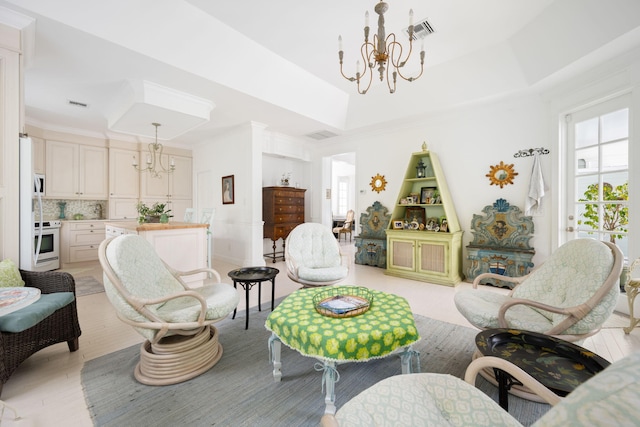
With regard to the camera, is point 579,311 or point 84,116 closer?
point 579,311

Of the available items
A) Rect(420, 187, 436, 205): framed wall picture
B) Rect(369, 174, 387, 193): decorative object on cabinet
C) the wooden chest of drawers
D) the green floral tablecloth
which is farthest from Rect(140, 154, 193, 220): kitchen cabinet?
the green floral tablecloth

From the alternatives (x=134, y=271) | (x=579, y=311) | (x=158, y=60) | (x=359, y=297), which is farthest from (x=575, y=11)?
(x=134, y=271)

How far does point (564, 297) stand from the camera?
194cm

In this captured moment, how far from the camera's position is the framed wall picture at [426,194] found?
4.49m

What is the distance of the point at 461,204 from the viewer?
444 centimetres

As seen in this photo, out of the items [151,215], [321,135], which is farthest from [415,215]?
[151,215]

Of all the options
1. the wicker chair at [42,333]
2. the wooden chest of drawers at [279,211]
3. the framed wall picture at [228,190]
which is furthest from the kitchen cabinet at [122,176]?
the wicker chair at [42,333]

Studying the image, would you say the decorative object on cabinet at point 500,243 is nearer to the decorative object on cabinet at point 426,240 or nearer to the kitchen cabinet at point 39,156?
the decorative object on cabinet at point 426,240

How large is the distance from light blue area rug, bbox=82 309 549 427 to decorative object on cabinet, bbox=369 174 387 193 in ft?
11.2

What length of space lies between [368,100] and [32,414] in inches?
204

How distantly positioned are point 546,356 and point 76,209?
7837mm

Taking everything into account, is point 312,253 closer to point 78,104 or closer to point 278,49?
point 278,49

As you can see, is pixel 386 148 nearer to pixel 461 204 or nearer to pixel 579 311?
pixel 461 204

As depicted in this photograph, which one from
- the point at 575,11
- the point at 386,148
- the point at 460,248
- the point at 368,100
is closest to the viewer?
the point at 575,11
